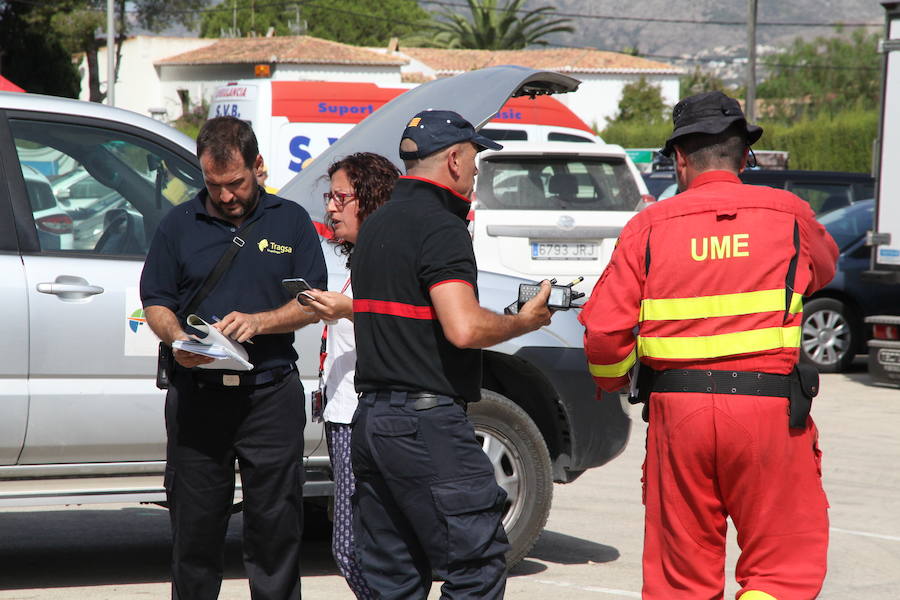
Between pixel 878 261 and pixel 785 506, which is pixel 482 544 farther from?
pixel 878 261

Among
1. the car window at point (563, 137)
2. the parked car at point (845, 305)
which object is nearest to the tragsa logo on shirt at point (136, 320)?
the parked car at point (845, 305)

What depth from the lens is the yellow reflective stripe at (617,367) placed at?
386 centimetres

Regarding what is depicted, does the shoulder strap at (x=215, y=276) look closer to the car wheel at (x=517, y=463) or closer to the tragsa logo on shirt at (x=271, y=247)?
the tragsa logo on shirt at (x=271, y=247)

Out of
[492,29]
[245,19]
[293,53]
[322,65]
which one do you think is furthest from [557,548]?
[245,19]

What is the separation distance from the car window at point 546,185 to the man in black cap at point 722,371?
704 cm

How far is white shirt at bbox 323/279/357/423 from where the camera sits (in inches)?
176

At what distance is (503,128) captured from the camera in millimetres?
14914

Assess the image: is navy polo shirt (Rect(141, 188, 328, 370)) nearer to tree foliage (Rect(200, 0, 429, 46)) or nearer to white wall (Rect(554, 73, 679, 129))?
white wall (Rect(554, 73, 679, 129))

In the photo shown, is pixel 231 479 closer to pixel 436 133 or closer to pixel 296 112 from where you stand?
pixel 436 133

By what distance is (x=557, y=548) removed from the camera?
6551mm

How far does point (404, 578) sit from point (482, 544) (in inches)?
11.6

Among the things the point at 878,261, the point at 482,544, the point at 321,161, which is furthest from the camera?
the point at 878,261

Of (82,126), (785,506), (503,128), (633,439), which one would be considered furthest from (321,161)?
(503,128)

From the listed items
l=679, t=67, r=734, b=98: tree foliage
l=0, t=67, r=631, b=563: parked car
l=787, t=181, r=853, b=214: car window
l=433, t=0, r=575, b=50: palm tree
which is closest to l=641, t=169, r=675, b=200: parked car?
l=787, t=181, r=853, b=214: car window
